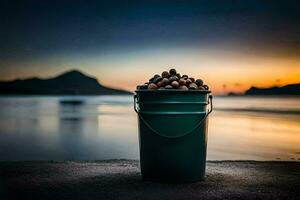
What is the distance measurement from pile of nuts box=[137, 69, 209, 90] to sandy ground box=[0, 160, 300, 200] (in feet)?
4.23

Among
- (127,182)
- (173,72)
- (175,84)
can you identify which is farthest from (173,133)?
(173,72)

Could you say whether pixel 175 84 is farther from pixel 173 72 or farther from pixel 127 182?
pixel 127 182

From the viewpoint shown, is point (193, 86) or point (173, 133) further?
point (193, 86)

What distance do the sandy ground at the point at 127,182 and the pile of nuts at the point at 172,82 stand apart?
4.23 feet

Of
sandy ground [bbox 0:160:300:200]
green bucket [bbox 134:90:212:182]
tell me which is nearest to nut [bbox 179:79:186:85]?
green bucket [bbox 134:90:212:182]

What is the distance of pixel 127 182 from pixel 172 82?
4.85 ft

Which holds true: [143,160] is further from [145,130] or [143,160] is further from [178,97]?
[178,97]

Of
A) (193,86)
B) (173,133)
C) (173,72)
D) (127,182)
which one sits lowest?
(127,182)

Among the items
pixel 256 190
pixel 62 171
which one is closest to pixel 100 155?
pixel 62 171

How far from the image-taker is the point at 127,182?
6984 millimetres

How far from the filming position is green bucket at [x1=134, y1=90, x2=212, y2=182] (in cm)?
690

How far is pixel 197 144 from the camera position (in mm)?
7043

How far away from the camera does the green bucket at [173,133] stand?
690cm

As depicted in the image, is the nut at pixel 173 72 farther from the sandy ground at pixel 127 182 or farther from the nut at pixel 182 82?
the sandy ground at pixel 127 182
